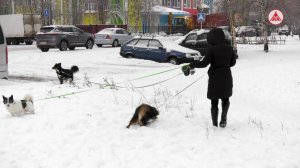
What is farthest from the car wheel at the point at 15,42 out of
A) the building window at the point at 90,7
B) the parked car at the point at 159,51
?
the building window at the point at 90,7

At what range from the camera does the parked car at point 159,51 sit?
744 inches

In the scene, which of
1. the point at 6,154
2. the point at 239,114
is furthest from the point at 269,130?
the point at 6,154

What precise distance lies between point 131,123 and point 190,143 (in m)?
1.25

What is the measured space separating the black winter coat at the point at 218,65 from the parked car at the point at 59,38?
21.3 meters

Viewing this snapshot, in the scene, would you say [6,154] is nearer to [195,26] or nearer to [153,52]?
[153,52]

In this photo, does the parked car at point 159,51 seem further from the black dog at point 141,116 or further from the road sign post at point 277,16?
the black dog at point 141,116

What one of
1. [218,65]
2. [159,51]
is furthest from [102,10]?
[218,65]

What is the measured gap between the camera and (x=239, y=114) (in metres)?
8.82

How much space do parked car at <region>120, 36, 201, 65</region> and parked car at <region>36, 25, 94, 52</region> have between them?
8514 mm

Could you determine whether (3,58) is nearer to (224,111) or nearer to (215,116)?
(215,116)

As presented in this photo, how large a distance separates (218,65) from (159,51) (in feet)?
40.1

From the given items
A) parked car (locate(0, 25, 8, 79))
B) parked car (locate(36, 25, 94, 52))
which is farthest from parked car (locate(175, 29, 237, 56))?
parked car (locate(36, 25, 94, 52))

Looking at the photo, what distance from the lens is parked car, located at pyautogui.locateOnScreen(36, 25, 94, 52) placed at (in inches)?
1077

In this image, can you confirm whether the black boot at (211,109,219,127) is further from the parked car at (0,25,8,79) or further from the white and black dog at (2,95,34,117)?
the parked car at (0,25,8,79)
